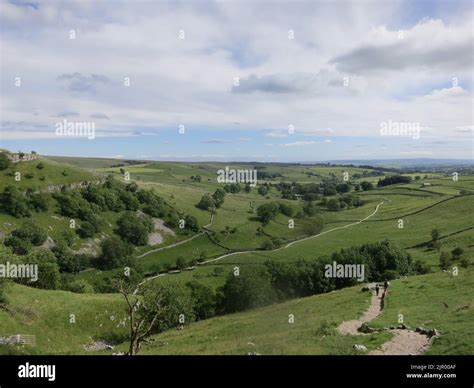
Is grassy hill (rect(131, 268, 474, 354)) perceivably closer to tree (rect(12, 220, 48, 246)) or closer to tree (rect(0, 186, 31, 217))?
tree (rect(12, 220, 48, 246))

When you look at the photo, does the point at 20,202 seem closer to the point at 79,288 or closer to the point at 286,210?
the point at 79,288

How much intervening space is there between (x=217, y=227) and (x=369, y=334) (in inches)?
4904

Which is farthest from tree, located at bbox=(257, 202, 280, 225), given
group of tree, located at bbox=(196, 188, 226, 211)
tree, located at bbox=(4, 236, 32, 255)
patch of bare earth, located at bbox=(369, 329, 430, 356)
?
patch of bare earth, located at bbox=(369, 329, 430, 356)

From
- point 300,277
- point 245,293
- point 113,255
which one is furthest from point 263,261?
point 113,255

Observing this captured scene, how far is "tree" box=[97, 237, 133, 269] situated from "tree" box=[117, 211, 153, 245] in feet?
→ 37.6

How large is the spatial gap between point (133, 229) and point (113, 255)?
19.9 m

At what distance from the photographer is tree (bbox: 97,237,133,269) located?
11138 cm

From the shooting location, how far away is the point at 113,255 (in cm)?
11231

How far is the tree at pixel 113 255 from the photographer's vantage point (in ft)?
365

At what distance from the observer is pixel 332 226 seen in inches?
5487

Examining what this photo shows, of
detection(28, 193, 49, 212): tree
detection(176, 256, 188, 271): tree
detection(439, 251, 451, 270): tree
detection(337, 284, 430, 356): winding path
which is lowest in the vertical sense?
detection(176, 256, 188, 271): tree
